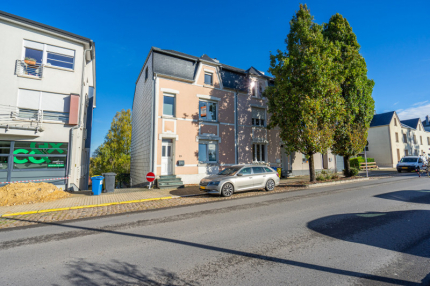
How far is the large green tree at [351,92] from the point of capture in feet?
53.5

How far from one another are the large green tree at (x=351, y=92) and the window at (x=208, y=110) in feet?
30.5

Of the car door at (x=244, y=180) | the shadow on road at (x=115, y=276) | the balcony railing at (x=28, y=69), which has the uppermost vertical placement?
the balcony railing at (x=28, y=69)

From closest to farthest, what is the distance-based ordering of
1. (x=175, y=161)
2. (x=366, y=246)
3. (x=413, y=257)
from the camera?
(x=413, y=257)
(x=366, y=246)
(x=175, y=161)

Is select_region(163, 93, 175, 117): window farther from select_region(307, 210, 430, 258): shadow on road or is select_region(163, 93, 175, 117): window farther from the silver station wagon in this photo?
select_region(307, 210, 430, 258): shadow on road

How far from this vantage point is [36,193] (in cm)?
992

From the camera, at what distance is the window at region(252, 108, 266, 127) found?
19.0 meters

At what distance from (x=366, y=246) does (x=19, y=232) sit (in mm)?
8571

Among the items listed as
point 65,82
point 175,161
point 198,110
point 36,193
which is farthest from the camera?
point 198,110

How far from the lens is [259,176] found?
11656mm

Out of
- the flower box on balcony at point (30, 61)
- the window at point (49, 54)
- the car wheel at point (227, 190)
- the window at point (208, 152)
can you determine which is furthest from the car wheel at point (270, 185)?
the flower box on balcony at point (30, 61)

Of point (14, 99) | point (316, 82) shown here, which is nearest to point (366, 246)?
point (316, 82)

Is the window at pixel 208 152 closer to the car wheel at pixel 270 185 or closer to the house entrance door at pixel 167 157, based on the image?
the house entrance door at pixel 167 157

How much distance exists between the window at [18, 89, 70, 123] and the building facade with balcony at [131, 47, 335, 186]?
5.18 m

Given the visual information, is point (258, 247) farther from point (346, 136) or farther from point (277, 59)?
point (346, 136)
